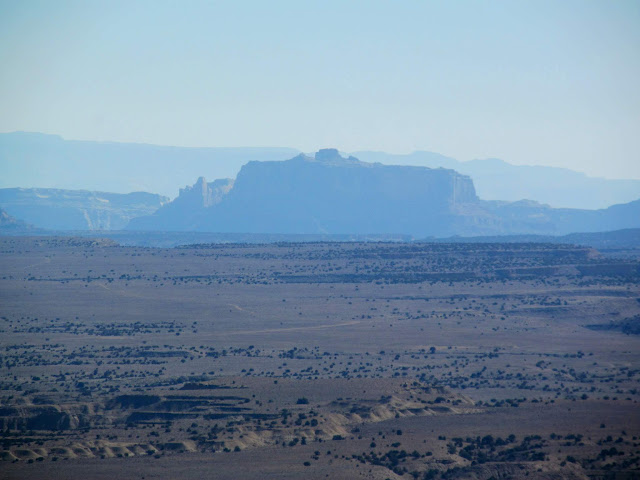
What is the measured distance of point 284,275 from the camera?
115125mm

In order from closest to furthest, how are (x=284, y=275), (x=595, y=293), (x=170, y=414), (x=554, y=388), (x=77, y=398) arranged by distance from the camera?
(x=170, y=414) → (x=77, y=398) → (x=554, y=388) → (x=595, y=293) → (x=284, y=275)

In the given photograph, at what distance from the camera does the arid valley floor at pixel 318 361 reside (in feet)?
155

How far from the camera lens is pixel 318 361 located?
2953 inches

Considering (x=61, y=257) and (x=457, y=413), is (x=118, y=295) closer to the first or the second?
(x=61, y=257)

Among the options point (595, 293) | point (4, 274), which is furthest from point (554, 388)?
point (4, 274)

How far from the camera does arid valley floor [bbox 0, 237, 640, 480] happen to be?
47.2m

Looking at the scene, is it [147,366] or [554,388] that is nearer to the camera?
[554,388]

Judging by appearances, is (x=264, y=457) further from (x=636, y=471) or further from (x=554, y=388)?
(x=554, y=388)

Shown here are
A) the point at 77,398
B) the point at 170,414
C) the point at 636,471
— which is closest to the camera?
the point at 636,471

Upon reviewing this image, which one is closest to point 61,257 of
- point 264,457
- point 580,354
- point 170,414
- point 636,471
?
point 580,354

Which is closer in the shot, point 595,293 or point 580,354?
point 580,354

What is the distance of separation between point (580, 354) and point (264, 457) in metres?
36.1

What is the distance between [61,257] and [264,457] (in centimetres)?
8737

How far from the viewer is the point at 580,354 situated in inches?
3071
